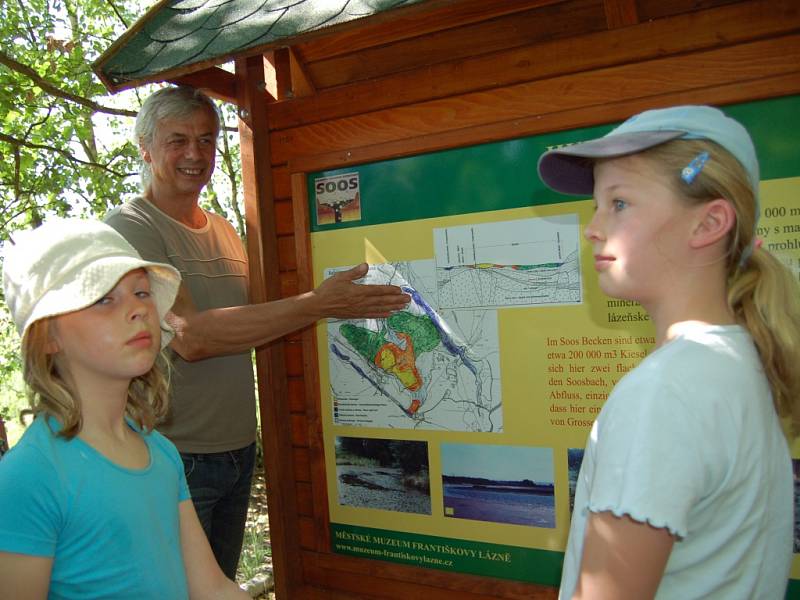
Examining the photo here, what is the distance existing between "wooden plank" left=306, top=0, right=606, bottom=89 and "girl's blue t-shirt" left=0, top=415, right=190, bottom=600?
170cm

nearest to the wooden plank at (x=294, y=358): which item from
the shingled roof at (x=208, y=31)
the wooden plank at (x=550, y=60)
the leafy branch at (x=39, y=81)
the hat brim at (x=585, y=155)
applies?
the wooden plank at (x=550, y=60)

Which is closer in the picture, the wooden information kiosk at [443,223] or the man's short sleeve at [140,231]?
the wooden information kiosk at [443,223]

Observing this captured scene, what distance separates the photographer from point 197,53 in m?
2.42

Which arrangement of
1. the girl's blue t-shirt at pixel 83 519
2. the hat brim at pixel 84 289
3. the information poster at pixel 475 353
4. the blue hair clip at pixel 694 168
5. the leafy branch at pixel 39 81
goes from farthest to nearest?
the leafy branch at pixel 39 81, the information poster at pixel 475 353, the hat brim at pixel 84 289, the girl's blue t-shirt at pixel 83 519, the blue hair clip at pixel 694 168

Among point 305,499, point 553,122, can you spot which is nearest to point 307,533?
point 305,499

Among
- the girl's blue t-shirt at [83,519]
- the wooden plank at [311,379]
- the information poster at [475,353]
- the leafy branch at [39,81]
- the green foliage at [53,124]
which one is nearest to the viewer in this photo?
the girl's blue t-shirt at [83,519]

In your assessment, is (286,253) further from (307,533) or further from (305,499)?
(307,533)

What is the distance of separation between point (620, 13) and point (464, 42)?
1.76 feet

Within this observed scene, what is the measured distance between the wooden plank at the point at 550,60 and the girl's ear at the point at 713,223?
1091mm

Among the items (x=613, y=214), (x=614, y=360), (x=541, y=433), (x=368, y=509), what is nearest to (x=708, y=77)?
(x=614, y=360)

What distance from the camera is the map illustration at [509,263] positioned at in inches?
88.8

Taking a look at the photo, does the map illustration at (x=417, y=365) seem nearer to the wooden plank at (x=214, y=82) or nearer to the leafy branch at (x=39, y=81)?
the wooden plank at (x=214, y=82)

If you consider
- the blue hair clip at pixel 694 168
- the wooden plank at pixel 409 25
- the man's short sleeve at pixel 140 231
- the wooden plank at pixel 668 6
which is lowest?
the blue hair clip at pixel 694 168

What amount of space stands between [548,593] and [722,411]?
59.2 inches
